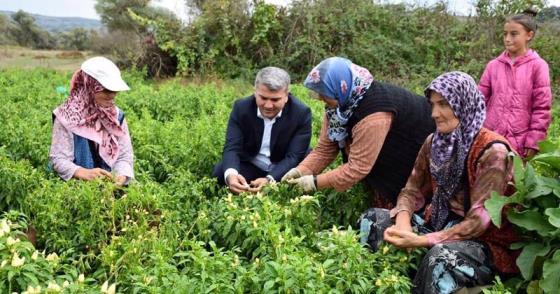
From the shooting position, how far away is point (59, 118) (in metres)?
3.82

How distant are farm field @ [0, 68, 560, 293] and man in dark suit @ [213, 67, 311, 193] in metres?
0.39

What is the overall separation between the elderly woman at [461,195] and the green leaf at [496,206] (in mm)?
119

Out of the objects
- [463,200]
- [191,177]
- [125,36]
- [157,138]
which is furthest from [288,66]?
[463,200]

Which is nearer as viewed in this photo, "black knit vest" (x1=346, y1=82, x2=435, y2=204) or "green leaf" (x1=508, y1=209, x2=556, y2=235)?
"green leaf" (x1=508, y1=209, x2=556, y2=235)

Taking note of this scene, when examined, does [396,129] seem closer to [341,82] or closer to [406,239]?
[341,82]

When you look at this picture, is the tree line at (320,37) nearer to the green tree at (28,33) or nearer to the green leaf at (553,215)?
the green leaf at (553,215)

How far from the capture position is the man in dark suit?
4.17 meters

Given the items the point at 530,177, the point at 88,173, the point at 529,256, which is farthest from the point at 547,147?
the point at 88,173

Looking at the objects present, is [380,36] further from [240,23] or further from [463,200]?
[463,200]

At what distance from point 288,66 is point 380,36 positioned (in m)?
2.22

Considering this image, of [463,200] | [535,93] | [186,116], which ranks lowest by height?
[186,116]

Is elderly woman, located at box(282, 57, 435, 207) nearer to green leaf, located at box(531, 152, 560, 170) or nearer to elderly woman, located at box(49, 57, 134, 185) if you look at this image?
green leaf, located at box(531, 152, 560, 170)

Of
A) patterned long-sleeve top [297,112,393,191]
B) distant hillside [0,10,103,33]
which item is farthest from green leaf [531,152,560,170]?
distant hillside [0,10,103,33]

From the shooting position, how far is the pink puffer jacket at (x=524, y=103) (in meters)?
4.51
